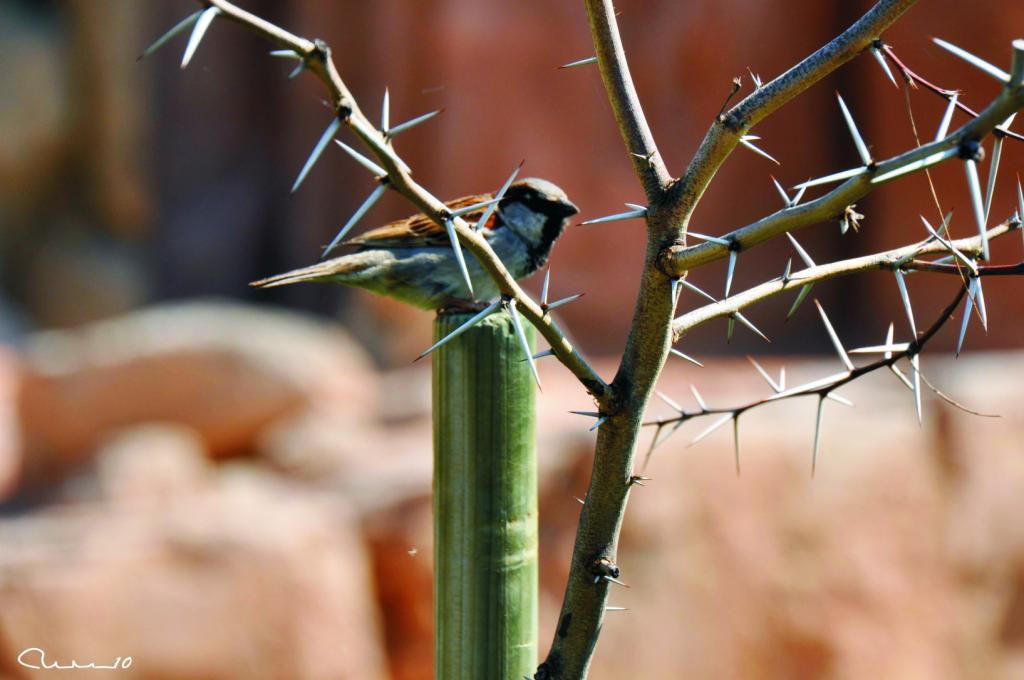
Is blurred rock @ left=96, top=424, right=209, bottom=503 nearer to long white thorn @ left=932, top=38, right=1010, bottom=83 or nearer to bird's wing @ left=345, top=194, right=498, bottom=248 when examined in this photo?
bird's wing @ left=345, top=194, right=498, bottom=248

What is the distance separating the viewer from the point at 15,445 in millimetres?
8930

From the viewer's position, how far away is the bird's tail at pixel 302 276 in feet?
8.77

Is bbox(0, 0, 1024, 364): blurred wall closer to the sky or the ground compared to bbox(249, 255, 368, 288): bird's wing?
closer to the sky

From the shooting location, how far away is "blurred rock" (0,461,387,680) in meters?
5.05

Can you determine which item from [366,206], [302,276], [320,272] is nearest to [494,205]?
[366,206]

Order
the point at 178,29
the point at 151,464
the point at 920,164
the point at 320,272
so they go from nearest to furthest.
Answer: the point at 178,29, the point at 920,164, the point at 320,272, the point at 151,464

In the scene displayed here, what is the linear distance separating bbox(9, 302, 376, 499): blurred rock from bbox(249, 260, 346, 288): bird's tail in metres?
5.63

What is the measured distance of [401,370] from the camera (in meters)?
9.24

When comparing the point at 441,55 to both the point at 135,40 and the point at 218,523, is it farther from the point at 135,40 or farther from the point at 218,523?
the point at 218,523

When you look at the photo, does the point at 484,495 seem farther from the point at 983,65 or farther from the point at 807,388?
the point at 983,65

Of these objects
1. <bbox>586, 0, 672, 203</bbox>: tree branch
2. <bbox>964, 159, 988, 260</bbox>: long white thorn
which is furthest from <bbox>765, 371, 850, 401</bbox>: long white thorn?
<bbox>964, 159, 988, 260</bbox>: long white thorn

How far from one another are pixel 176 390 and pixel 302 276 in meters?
6.39

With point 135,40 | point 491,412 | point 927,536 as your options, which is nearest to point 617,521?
point 491,412

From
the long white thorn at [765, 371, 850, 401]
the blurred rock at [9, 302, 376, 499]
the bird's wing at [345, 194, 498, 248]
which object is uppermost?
the bird's wing at [345, 194, 498, 248]
